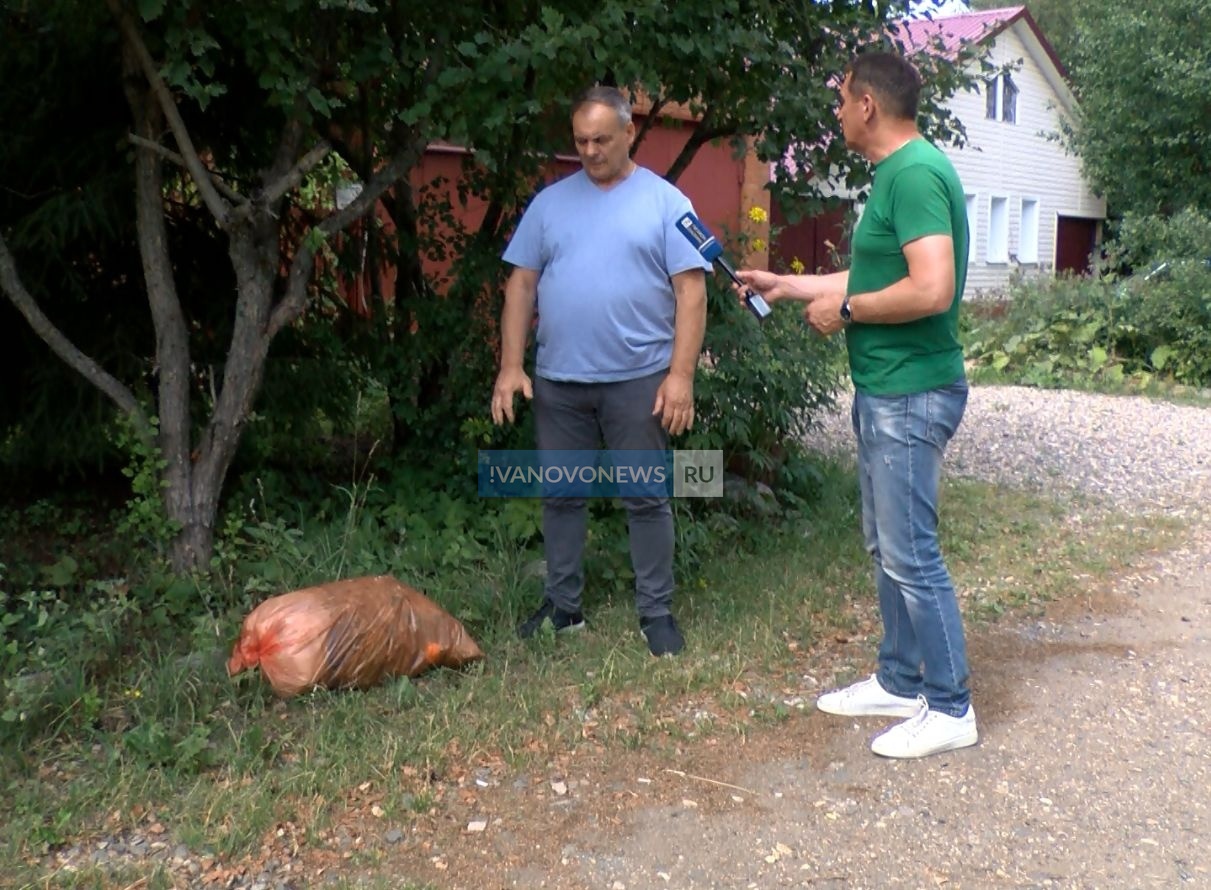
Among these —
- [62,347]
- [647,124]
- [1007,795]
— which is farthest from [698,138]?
[1007,795]

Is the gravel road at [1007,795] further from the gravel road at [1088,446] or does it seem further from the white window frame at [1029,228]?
the white window frame at [1029,228]

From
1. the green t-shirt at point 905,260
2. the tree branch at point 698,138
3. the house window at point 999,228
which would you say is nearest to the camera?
the green t-shirt at point 905,260

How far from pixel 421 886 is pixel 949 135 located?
447cm

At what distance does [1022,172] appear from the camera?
26.6m

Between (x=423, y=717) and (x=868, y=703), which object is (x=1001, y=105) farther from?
(x=423, y=717)

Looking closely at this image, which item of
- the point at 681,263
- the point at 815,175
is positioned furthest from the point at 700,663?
the point at 815,175

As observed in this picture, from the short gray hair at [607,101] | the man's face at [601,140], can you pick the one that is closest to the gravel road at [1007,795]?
the man's face at [601,140]

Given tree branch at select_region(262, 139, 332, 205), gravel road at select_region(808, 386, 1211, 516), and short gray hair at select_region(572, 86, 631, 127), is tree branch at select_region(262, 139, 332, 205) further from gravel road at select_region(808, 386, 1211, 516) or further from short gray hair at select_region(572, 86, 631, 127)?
gravel road at select_region(808, 386, 1211, 516)

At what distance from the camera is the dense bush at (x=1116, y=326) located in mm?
12664

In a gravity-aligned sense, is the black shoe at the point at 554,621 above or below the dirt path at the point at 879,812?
above

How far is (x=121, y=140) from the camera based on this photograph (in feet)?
16.6

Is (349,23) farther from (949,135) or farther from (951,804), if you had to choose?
(951,804)

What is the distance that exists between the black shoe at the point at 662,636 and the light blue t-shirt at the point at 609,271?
3.02 feet

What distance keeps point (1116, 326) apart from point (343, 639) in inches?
456
